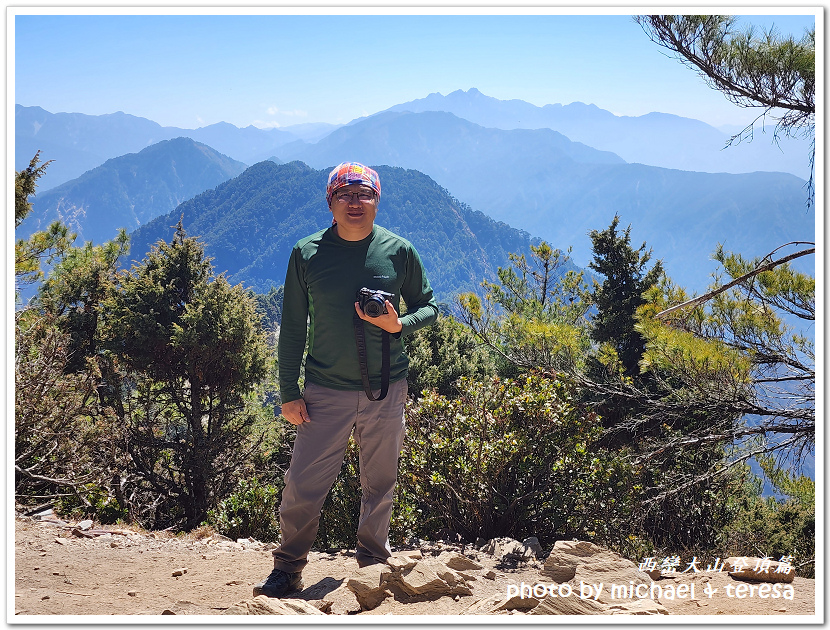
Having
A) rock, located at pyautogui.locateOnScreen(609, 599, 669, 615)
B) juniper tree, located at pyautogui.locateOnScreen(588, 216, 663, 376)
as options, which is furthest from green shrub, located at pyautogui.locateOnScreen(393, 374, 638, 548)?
juniper tree, located at pyautogui.locateOnScreen(588, 216, 663, 376)

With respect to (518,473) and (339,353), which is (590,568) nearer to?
(518,473)

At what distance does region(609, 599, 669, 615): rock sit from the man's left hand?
145cm

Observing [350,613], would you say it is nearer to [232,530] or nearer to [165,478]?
[232,530]

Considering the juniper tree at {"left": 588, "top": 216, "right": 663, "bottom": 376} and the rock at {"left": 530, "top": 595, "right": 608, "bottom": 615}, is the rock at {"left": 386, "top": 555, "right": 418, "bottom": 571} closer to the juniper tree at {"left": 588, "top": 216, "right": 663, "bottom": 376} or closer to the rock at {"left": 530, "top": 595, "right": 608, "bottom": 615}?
the rock at {"left": 530, "top": 595, "right": 608, "bottom": 615}

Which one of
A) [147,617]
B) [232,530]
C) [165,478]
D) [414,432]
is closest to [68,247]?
[165,478]

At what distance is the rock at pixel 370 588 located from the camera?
2658 mm

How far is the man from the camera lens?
2686 mm

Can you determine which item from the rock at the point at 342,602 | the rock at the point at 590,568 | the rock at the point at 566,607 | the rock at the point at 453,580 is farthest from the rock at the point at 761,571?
the rock at the point at 342,602

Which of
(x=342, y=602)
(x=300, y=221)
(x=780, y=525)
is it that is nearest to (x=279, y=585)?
(x=342, y=602)

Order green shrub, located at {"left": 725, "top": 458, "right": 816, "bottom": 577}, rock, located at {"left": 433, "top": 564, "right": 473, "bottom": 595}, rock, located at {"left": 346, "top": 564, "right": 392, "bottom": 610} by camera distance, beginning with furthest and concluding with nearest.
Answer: green shrub, located at {"left": 725, "top": 458, "right": 816, "bottom": 577}
rock, located at {"left": 433, "top": 564, "right": 473, "bottom": 595}
rock, located at {"left": 346, "top": 564, "right": 392, "bottom": 610}

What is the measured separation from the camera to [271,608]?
2.40 metres

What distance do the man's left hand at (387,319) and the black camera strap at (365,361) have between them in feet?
0.21

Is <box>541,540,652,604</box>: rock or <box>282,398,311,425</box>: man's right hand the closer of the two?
<box>282,398,311,425</box>: man's right hand

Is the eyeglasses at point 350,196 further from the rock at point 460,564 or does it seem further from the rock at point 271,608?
the rock at point 460,564
